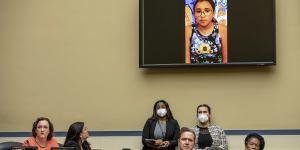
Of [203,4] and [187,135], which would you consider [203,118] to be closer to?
[203,4]

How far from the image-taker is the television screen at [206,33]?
6008 mm

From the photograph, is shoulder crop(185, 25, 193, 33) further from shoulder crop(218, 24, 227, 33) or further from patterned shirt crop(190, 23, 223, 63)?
shoulder crop(218, 24, 227, 33)

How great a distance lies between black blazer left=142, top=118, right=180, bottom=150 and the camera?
5.80 m

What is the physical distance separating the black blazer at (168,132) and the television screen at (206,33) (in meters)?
0.75

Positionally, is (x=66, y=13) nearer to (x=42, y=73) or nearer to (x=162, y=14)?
(x=42, y=73)

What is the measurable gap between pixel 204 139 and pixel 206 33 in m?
1.41

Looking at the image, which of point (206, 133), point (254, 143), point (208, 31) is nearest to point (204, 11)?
point (208, 31)

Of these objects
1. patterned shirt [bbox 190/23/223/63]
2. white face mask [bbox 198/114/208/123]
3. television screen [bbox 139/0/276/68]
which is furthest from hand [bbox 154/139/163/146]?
patterned shirt [bbox 190/23/223/63]

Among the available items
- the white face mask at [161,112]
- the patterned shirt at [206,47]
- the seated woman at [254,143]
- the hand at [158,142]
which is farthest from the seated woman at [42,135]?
the patterned shirt at [206,47]

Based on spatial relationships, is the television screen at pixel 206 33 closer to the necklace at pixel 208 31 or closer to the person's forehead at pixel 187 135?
the necklace at pixel 208 31

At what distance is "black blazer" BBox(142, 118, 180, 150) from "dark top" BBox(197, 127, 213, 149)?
1.03 feet

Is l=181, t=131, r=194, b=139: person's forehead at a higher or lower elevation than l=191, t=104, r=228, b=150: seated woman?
higher

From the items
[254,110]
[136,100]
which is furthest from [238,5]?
[136,100]

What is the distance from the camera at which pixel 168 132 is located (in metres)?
5.83
